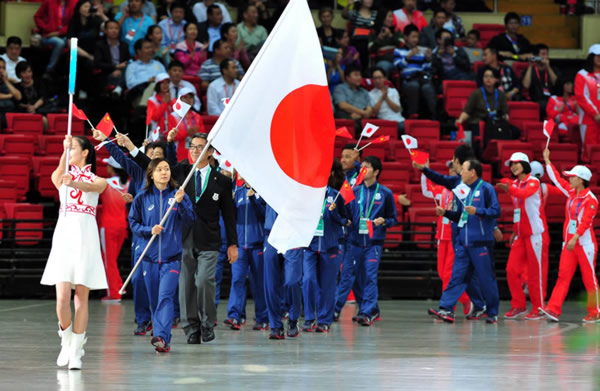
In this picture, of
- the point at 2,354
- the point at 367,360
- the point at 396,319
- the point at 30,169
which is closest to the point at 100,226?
the point at 30,169

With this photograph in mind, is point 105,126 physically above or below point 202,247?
above

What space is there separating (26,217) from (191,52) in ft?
15.5

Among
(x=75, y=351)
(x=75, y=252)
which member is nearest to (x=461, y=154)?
(x=75, y=252)

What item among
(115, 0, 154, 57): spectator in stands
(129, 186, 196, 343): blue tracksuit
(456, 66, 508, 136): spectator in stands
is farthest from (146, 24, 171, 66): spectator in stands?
(129, 186, 196, 343): blue tracksuit

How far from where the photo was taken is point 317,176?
30.7ft

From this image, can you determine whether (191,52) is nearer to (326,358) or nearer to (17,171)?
(17,171)

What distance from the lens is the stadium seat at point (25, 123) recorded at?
18141mm

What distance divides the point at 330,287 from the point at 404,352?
2166 mm

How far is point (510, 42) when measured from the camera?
22203mm

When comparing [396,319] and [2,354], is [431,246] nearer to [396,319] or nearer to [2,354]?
[396,319]

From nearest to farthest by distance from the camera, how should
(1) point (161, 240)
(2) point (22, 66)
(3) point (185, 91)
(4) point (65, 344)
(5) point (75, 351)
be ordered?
(5) point (75, 351)
(4) point (65, 344)
(1) point (161, 240)
(3) point (185, 91)
(2) point (22, 66)

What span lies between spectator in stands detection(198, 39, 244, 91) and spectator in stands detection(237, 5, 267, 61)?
3.00 ft

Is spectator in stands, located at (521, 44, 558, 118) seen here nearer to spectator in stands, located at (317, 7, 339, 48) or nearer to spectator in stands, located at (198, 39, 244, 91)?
spectator in stands, located at (317, 7, 339, 48)

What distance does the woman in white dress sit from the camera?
28.6 feet
